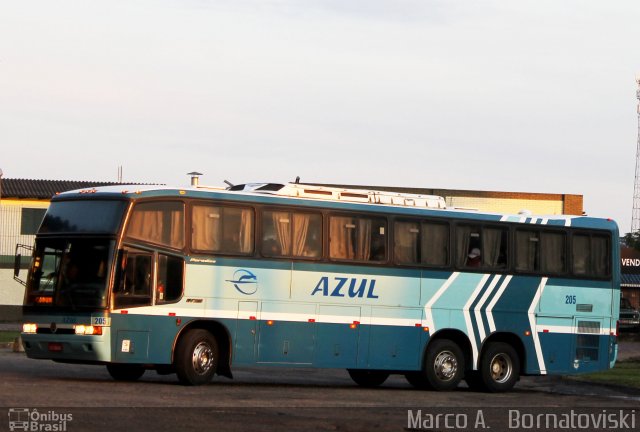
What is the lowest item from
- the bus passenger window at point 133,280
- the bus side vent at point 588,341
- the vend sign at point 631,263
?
the bus side vent at point 588,341

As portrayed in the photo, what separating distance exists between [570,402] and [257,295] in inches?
228

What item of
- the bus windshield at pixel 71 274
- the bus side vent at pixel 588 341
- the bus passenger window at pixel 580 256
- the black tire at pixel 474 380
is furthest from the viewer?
the bus passenger window at pixel 580 256

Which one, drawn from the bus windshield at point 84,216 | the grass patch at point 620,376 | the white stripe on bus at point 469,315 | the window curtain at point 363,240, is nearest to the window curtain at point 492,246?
the white stripe on bus at point 469,315

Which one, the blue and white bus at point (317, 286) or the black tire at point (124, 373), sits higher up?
the blue and white bus at point (317, 286)

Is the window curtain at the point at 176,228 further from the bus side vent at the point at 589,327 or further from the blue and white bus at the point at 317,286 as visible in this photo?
the bus side vent at the point at 589,327

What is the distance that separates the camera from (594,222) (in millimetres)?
27938

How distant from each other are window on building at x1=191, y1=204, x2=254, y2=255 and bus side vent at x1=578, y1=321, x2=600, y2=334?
7991mm

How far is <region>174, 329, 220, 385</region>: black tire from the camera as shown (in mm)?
22359

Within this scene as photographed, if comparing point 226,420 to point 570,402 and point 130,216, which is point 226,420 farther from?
point 570,402

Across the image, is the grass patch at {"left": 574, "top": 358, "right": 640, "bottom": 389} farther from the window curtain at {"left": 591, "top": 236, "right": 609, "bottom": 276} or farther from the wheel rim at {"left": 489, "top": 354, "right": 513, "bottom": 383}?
the wheel rim at {"left": 489, "top": 354, "right": 513, "bottom": 383}

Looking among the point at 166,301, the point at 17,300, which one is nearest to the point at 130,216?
the point at 166,301

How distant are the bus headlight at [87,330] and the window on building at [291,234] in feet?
11.4

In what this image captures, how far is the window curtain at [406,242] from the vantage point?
25.2 metres

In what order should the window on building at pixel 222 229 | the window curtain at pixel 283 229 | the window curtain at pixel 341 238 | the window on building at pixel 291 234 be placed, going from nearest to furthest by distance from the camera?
the window on building at pixel 222 229 < the window on building at pixel 291 234 < the window curtain at pixel 283 229 < the window curtain at pixel 341 238
